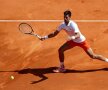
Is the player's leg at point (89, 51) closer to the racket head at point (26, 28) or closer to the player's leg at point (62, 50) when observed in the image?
the player's leg at point (62, 50)

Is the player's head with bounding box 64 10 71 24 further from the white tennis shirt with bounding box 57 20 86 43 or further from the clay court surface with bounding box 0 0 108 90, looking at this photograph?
the clay court surface with bounding box 0 0 108 90

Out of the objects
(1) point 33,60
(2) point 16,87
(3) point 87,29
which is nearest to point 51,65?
(1) point 33,60

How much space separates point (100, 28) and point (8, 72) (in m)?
4.76

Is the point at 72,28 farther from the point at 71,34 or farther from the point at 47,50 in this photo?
the point at 47,50

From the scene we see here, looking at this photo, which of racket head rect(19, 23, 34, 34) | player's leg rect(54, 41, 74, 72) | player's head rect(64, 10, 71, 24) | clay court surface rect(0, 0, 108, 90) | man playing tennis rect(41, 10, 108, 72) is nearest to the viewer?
player's head rect(64, 10, 71, 24)

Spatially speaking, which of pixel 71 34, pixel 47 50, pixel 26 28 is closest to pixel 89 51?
pixel 71 34

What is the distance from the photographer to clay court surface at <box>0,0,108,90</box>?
494 inches

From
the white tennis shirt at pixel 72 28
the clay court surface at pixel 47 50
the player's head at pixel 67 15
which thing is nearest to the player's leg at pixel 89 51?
the white tennis shirt at pixel 72 28

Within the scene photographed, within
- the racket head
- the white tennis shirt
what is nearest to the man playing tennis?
the white tennis shirt

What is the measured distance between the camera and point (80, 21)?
660 inches

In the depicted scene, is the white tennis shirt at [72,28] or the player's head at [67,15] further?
the white tennis shirt at [72,28]

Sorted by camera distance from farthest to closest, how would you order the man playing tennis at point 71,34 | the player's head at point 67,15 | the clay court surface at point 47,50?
1. the clay court surface at point 47,50
2. the man playing tennis at point 71,34
3. the player's head at point 67,15

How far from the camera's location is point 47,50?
48.0 ft

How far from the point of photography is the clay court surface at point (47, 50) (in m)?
12.6
